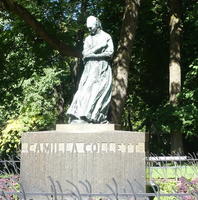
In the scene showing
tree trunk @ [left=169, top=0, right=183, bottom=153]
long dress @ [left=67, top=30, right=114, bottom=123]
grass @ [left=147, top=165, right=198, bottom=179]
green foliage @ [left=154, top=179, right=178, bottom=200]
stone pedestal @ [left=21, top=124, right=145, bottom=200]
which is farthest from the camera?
tree trunk @ [left=169, top=0, right=183, bottom=153]

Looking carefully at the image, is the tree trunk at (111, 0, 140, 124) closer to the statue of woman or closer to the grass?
the grass

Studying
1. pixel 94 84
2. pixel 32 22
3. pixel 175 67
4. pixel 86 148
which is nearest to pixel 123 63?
pixel 32 22

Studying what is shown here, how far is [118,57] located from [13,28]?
4819 millimetres

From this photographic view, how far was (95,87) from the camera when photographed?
8.48 m

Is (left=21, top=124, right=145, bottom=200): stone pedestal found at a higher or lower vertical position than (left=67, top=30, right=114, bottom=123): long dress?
lower

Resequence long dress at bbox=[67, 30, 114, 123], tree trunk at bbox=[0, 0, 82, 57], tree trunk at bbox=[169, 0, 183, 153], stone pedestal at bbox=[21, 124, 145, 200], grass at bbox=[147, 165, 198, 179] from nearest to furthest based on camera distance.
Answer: stone pedestal at bbox=[21, 124, 145, 200] < long dress at bbox=[67, 30, 114, 123] < grass at bbox=[147, 165, 198, 179] < tree trunk at bbox=[0, 0, 82, 57] < tree trunk at bbox=[169, 0, 183, 153]

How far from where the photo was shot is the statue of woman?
8.27m

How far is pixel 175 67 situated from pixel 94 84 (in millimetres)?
9208

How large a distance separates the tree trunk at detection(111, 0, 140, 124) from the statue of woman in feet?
15.9

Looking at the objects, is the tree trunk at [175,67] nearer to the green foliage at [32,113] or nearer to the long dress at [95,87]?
the green foliage at [32,113]

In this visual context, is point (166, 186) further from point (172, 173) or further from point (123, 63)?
point (123, 63)

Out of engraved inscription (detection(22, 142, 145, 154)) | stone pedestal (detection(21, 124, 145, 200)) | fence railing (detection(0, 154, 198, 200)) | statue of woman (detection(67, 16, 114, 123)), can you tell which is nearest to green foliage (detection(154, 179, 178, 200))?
fence railing (detection(0, 154, 198, 200))

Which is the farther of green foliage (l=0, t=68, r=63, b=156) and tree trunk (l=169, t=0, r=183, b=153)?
green foliage (l=0, t=68, r=63, b=156)

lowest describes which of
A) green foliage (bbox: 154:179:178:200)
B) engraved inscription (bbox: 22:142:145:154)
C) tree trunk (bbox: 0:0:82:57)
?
green foliage (bbox: 154:179:178:200)
